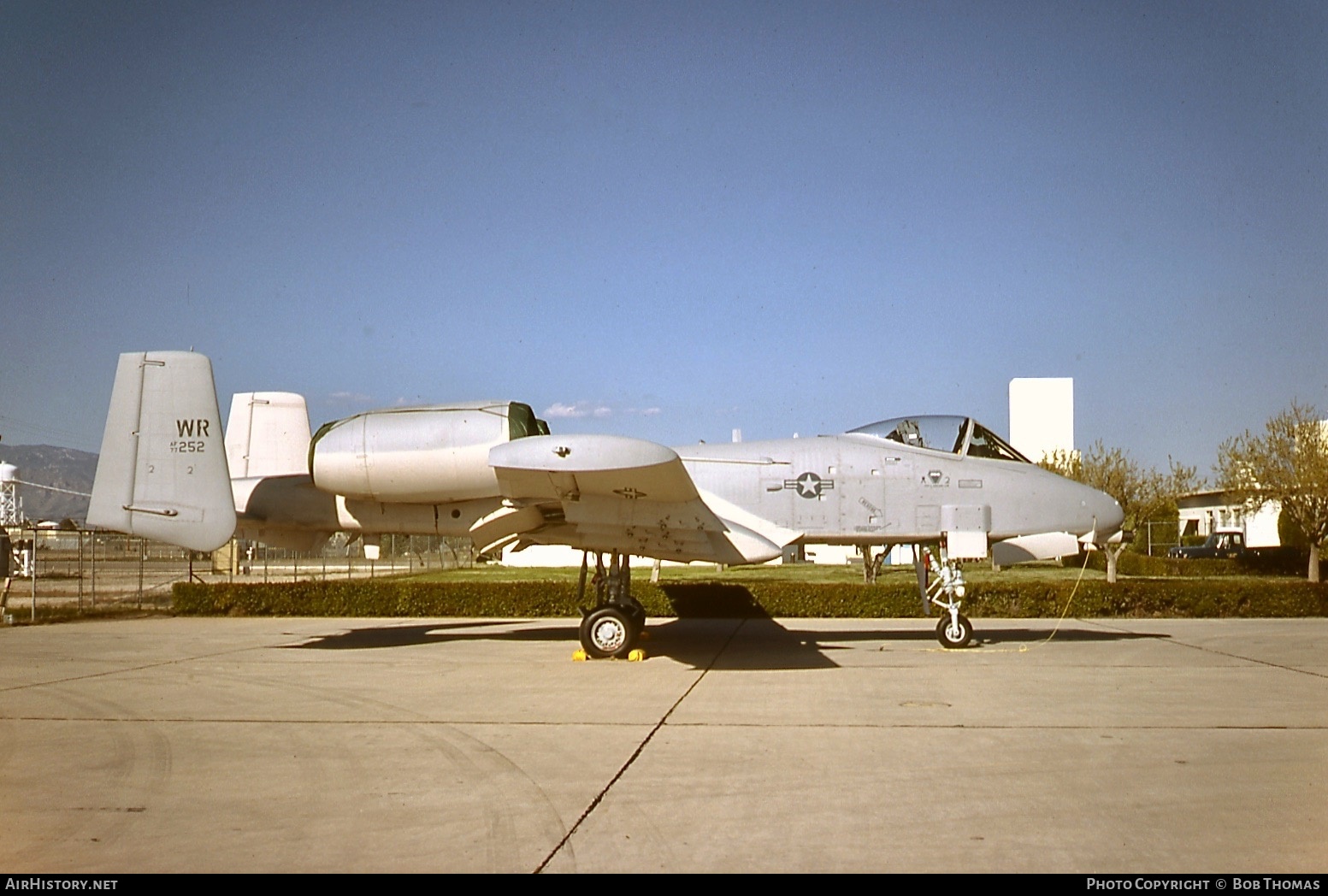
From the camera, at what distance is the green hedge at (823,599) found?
20.4m

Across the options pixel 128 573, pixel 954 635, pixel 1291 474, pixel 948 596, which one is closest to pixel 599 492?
pixel 948 596

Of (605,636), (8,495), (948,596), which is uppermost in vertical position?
(948,596)

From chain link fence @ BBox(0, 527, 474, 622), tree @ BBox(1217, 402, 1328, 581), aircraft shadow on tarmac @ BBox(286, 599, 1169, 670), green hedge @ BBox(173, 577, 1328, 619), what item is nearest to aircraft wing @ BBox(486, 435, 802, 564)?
aircraft shadow on tarmac @ BBox(286, 599, 1169, 670)

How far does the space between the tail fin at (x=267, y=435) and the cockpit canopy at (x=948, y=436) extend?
337 inches

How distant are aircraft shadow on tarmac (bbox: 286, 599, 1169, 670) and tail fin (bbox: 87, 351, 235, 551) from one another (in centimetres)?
272

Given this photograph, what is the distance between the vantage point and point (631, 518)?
13.3 meters

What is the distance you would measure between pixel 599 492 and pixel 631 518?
0.60 m

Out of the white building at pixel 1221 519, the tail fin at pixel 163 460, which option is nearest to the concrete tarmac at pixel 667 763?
the tail fin at pixel 163 460

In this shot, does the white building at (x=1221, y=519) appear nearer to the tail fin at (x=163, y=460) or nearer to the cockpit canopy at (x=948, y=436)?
the cockpit canopy at (x=948, y=436)

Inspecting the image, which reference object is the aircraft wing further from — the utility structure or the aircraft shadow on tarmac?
the utility structure

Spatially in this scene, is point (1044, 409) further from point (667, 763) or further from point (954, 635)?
point (667, 763)

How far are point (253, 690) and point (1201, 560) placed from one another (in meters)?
39.6

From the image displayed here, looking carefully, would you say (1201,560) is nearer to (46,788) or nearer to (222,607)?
(222,607)

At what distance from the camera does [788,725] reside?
8234 millimetres
